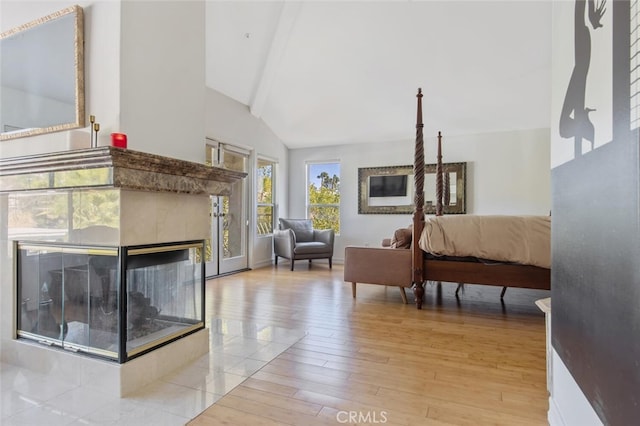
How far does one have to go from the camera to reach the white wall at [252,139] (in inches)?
189

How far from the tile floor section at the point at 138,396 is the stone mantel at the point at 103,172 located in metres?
1.06

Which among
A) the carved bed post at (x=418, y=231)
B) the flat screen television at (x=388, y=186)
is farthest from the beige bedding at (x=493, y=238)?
the flat screen television at (x=388, y=186)

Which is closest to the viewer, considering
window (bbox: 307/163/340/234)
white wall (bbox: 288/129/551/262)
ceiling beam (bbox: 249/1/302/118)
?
ceiling beam (bbox: 249/1/302/118)

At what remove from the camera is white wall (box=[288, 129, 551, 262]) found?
205 inches

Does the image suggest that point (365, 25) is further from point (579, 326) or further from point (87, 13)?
point (579, 326)

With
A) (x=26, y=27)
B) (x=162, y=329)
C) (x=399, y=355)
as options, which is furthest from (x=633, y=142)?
(x=26, y=27)

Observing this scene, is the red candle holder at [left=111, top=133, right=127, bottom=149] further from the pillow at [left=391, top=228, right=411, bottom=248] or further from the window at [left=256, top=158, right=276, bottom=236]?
the window at [left=256, top=158, right=276, bottom=236]

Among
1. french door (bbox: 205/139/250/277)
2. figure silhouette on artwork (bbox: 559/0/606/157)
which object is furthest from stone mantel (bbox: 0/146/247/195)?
french door (bbox: 205/139/250/277)

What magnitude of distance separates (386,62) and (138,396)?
14.6ft

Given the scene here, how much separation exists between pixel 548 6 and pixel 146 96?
3.95 m

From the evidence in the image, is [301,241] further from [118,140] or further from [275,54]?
[118,140]

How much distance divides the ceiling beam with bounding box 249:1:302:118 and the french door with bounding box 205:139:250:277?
0.82m

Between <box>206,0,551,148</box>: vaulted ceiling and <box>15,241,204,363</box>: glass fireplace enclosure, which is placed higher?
<box>206,0,551,148</box>: vaulted ceiling

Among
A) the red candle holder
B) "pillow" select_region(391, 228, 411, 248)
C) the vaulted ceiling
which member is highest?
the vaulted ceiling
